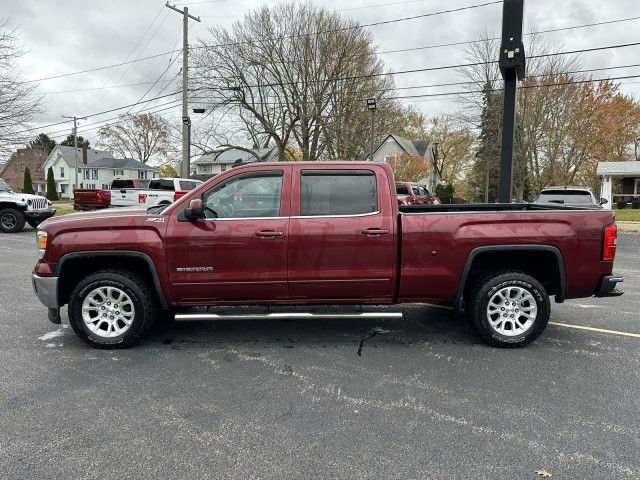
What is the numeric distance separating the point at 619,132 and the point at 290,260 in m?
46.3

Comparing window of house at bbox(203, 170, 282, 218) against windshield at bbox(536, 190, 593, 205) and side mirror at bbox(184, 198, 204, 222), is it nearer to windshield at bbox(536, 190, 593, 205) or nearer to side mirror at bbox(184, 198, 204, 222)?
side mirror at bbox(184, 198, 204, 222)

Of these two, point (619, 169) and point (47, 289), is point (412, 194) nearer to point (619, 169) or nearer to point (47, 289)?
point (47, 289)

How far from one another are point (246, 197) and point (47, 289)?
2.12 m

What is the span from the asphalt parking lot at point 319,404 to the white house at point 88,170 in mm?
71188

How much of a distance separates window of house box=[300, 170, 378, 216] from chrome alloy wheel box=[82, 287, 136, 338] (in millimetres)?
1992

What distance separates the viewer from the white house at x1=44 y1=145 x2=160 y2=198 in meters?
70.4

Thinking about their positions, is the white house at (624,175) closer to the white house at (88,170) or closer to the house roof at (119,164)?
the house roof at (119,164)

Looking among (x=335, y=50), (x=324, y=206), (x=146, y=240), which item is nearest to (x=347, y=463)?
(x=324, y=206)

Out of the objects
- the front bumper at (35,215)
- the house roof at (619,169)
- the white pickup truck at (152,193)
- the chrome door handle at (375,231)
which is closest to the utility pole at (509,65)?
the chrome door handle at (375,231)

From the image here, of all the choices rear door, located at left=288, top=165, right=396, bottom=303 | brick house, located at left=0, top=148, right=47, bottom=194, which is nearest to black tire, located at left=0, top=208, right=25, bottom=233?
rear door, located at left=288, top=165, right=396, bottom=303

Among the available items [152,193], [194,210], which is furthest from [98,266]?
[152,193]

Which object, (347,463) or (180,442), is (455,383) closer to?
(347,463)

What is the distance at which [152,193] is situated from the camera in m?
20.8

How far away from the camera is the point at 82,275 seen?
4.88 metres
